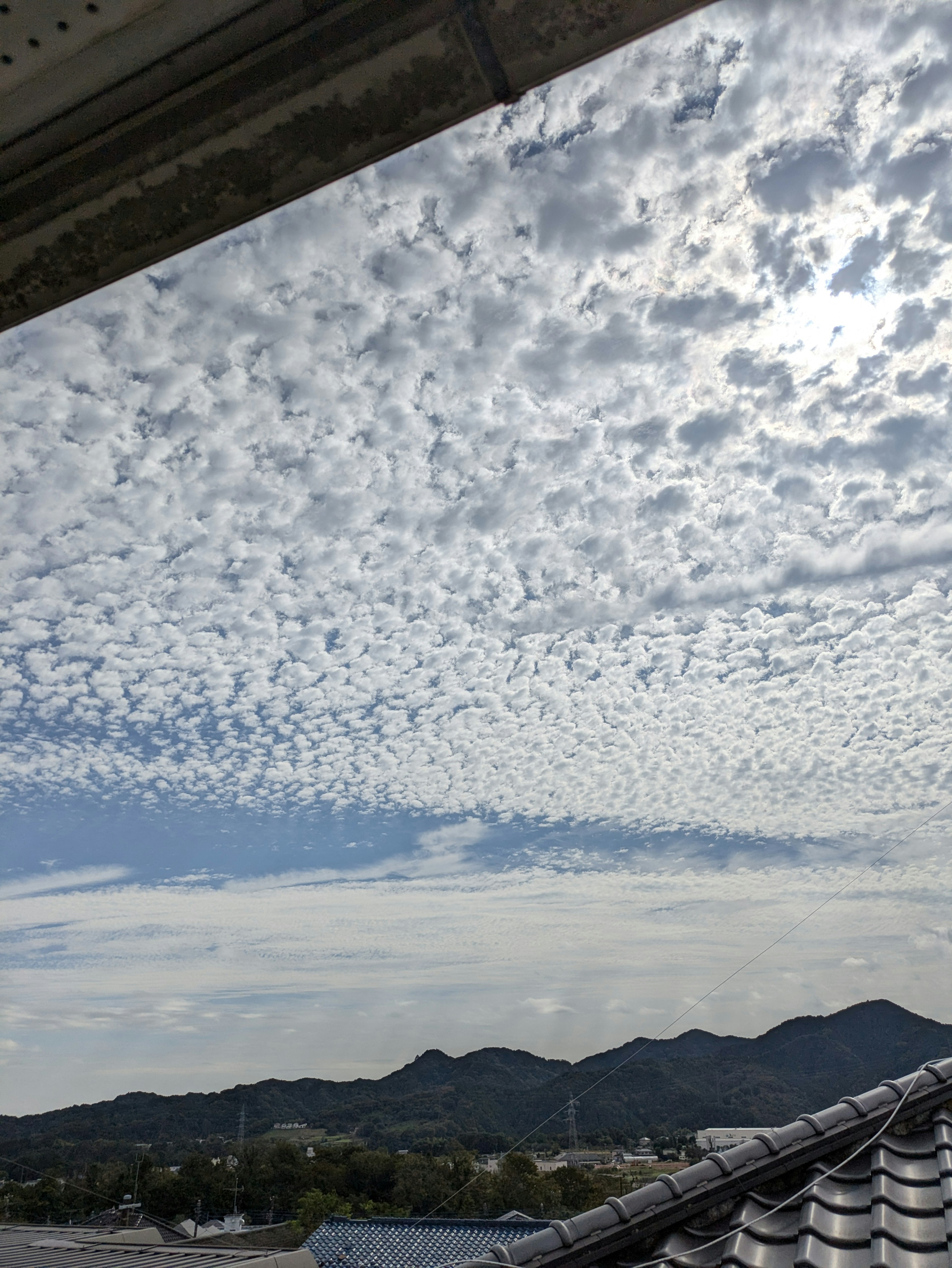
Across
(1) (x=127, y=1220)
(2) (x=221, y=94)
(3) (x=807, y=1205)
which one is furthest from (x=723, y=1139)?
(1) (x=127, y=1220)

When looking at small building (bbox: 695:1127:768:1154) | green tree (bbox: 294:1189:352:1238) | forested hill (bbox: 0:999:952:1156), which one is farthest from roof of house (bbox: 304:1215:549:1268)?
small building (bbox: 695:1127:768:1154)

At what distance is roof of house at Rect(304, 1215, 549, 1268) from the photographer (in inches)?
543

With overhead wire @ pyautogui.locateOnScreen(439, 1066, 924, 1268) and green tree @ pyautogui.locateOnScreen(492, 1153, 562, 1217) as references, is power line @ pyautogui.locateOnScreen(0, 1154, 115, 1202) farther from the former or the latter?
overhead wire @ pyautogui.locateOnScreen(439, 1066, 924, 1268)

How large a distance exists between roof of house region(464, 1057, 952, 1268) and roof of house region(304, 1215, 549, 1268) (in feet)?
39.8

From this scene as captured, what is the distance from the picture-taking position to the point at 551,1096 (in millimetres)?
28781

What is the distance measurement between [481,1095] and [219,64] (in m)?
38.7

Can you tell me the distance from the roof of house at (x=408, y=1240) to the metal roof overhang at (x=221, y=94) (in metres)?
15.1

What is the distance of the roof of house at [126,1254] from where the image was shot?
6.83 m

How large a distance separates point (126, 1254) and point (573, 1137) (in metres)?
19.7

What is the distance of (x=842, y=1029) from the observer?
17.1 meters

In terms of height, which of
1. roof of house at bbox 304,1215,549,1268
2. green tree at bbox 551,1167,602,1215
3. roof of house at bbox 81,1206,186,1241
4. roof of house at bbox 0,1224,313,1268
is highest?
roof of house at bbox 0,1224,313,1268

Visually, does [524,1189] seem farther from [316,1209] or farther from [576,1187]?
[316,1209]

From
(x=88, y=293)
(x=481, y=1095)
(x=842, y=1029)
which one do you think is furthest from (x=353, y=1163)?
(x=88, y=293)

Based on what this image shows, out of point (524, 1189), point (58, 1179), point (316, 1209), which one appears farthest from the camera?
point (316, 1209)
